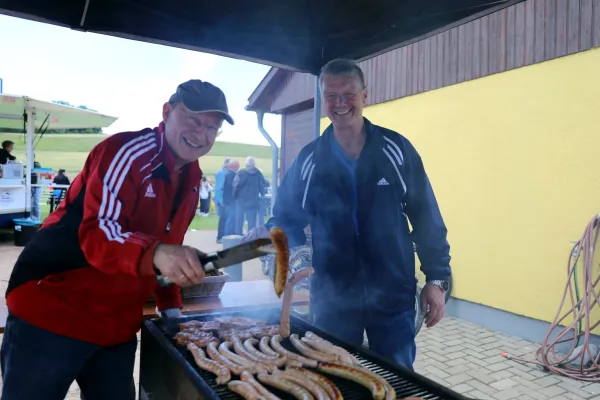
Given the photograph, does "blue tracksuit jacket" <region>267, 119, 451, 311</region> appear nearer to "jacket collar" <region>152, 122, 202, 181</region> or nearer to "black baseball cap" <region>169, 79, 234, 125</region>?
"black baseball cap" <region>169, 79, 234, 125</region>

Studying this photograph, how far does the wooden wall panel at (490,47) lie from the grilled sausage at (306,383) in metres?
5.03

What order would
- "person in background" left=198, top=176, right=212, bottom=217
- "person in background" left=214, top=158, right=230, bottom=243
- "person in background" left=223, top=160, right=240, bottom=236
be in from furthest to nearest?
"person in background" left=198, top=176, right=212, bottom=217 → "person in background" left=214, top=158, right=230, bottom=243 → "person in background" left=223, top=160, right=240, bottom=236

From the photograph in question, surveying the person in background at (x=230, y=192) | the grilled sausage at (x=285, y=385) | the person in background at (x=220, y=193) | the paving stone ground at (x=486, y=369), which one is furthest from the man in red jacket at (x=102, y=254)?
the person in background at (x=220, y=193)

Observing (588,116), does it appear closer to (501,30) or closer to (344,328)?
(501,30)

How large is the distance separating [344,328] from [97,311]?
137 centimetres

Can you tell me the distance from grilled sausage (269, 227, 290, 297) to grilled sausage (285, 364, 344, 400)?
1.17 ft

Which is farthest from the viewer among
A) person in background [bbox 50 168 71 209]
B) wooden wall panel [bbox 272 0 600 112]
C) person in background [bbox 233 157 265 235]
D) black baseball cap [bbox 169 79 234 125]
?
person in background [bbox 50 168 71 209]

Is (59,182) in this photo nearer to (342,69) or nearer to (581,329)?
(342,69)

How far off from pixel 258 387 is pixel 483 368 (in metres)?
3.73

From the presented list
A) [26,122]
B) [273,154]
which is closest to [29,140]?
[26,122]

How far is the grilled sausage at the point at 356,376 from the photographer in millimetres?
1683

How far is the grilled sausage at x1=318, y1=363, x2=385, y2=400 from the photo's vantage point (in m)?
1.68

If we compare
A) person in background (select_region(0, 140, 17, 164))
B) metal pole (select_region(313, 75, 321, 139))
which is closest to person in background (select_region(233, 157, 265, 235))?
person in background (select_region(0, 140, 17, 164))

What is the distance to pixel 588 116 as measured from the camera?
4977mm
